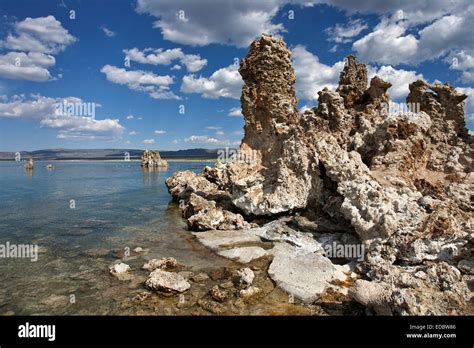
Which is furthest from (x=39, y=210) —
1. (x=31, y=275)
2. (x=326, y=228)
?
(x=326, y=228)

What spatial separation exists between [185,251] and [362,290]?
11364mm

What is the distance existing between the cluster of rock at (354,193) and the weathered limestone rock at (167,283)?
14.3ft

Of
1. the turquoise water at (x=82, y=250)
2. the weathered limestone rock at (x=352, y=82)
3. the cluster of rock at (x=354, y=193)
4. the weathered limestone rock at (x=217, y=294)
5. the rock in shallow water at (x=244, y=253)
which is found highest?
the weathered limestone rock at (x=352, y=82)

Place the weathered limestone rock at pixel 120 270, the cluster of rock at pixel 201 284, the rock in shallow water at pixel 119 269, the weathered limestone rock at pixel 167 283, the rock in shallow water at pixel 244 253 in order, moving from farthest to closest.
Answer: the rock in shallow water at pixel 244 253, the rock in shallow water at pixel 119 269, the weathered limestone rock at pixel 120 270, the weathered limestone rock at pixel 167 283, the cluster of rock at pixel 201 284

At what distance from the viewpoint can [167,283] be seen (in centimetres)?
1403

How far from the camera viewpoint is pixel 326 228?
20875 millimetres

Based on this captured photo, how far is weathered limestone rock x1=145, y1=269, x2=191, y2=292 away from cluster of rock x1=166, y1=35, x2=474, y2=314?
4.35 meters

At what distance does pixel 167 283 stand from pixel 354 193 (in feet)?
38.1

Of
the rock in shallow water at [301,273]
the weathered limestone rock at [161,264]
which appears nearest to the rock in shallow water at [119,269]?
the weathered limestone rock at [161,264]

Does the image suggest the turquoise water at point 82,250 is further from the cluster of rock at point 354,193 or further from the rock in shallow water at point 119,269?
the cluster of rock at point 354,193

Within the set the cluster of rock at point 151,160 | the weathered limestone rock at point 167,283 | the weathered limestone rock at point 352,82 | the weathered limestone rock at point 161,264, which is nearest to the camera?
the weathered limestone rock at point 167,283

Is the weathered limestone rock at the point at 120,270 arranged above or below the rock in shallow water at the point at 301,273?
below

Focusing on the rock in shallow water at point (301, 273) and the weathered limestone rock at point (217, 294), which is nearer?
the weathered limestone rock at point (217, 294)

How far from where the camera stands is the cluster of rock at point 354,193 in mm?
13727
